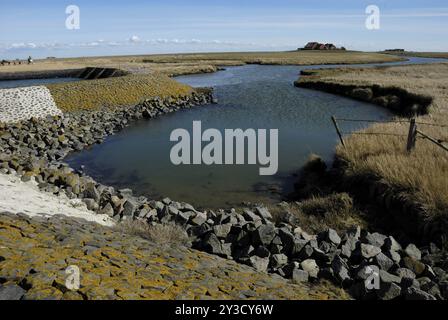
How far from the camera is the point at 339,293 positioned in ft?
20.6

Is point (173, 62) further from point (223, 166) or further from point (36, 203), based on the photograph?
point (36, 203)

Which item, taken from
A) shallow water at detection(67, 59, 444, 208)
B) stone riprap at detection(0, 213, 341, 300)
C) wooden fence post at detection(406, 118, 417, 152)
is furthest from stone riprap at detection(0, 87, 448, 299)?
wooden fence post at detection(406, 118, 417, 152)

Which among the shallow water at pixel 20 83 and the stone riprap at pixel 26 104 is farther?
the shallow water at pixel 20 83

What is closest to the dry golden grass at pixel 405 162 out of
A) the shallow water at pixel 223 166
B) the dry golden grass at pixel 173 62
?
the shallow water at pixel 223 166

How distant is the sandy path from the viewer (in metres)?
8.84

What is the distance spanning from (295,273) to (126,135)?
63.6 feet

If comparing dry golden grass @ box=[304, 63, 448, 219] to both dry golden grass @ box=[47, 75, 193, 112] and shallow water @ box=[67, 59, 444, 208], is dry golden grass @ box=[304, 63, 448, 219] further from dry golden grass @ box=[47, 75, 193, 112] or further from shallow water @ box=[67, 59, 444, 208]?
dry golden grass @ box=[47, 75, 193, 112]

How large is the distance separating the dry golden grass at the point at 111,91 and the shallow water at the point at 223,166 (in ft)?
14.5

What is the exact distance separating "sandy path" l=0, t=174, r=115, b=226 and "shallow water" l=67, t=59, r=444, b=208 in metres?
3.42

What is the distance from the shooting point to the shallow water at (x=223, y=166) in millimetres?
14016

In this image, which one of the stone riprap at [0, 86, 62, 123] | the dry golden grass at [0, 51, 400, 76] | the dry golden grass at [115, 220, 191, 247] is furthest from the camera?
the dry golden grass at [0, 51, 400, 76]

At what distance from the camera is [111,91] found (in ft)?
106

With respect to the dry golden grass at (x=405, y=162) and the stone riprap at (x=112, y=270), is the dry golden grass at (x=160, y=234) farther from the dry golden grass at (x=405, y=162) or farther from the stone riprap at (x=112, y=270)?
the dry golden grass at (x=405, y=162)

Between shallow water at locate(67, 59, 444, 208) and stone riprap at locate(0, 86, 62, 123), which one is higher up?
stone riprap at locate(0, 86, 62, 123)
